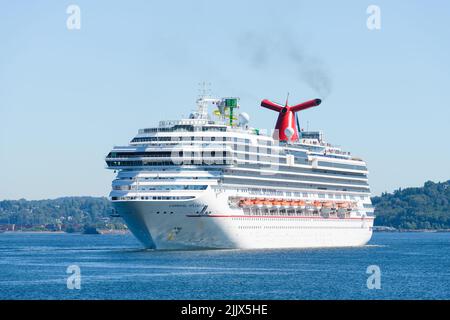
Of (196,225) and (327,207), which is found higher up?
(327,207)

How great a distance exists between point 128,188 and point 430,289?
3541 cm

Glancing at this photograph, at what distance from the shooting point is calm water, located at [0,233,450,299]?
6256 cm

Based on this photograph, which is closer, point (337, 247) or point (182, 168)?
point (182, 168)

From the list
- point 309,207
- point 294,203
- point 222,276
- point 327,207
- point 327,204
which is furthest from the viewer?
point 327,204

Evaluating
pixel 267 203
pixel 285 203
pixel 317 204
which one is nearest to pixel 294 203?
pixel 285 203

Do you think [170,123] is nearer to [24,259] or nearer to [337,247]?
[24,259]

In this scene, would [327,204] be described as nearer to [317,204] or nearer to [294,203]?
[317,204]

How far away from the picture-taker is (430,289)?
6744cm

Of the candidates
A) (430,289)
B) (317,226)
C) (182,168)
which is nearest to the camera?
(430,289)

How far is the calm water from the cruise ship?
2802mm

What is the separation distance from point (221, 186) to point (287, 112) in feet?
92.6

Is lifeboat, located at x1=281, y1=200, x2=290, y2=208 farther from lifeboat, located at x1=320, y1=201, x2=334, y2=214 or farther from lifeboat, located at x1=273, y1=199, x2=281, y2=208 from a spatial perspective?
lifeboat, located at x1=320, y1=201, x2=334, y2=214

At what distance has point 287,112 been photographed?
121688 mm
